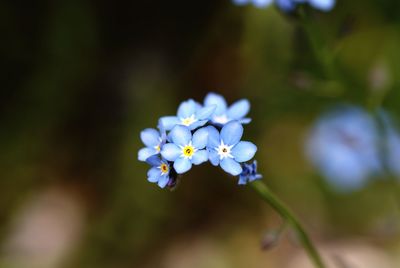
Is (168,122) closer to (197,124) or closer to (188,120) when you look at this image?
(188,120)

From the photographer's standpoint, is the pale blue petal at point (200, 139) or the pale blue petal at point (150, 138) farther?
the pale blue petal at point (150, 138)

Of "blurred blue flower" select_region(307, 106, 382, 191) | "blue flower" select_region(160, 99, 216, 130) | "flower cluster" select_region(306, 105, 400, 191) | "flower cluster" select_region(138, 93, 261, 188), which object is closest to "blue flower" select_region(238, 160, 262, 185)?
"flower cluster" select_region(138, 93, 261, 188)

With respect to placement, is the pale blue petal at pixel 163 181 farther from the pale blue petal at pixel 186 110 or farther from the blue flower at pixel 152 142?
the pale blue petal at pixel 186 110

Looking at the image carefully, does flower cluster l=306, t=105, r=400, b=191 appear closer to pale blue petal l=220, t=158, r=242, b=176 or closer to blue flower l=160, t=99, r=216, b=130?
blue flower l=160, t=99, r=216, b=130

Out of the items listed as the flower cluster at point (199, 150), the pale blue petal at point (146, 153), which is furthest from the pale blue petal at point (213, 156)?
the pale blue petal at point (146, 153)

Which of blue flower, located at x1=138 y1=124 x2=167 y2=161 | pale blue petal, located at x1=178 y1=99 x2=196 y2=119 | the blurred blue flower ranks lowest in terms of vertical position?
blue flower, located at x1=138 y1=124 x2=167 y2=161

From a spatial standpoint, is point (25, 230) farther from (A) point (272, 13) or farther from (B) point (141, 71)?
(A) point (272, 13)

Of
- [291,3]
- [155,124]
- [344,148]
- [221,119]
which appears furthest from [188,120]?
[344,148]
